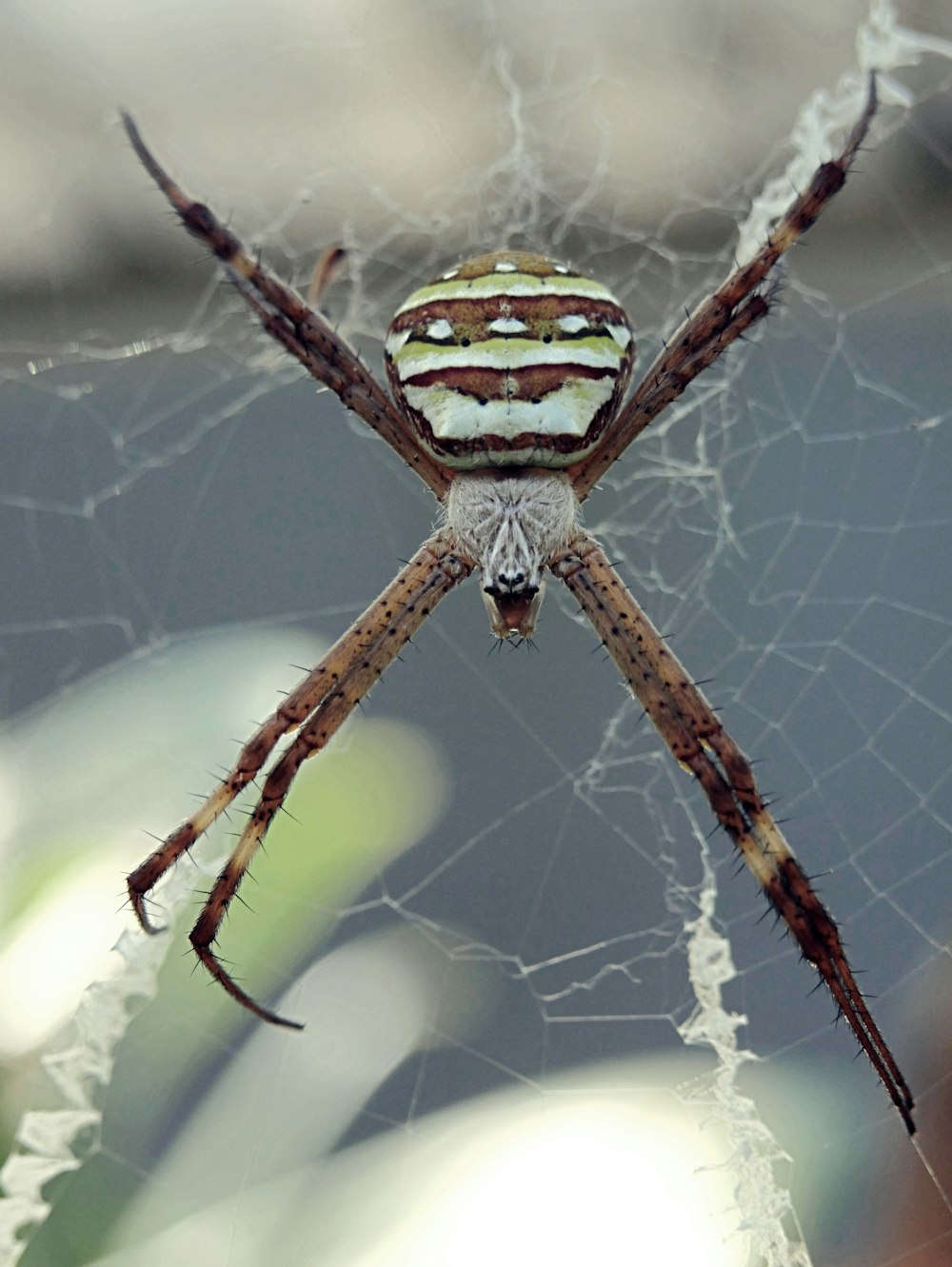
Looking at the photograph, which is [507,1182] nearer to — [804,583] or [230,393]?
[804,583]

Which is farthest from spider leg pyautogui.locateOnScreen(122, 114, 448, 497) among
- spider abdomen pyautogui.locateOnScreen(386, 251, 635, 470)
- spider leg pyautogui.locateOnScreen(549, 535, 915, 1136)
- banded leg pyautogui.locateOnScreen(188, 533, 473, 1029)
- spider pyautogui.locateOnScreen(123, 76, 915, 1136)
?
spider leg pyautogui.locateOnScreen(549, 535, 915, 1136)

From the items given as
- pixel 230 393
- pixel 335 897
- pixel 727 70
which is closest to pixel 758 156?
pixel 727 70

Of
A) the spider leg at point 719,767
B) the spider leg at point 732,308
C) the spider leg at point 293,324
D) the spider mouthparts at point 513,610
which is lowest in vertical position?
the spider leg at point 719,767

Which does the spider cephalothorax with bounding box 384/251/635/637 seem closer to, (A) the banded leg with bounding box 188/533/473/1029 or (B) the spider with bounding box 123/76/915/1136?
(B) the spider with bounding box 123/76/915/1136

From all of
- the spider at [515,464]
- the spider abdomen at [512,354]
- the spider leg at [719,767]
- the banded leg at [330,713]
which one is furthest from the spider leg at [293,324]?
the spider leg at [719,767]

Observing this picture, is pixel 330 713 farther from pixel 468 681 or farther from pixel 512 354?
pixel 468 681

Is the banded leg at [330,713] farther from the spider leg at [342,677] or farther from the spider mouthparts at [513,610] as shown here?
the spider mouthparts at [513,610]

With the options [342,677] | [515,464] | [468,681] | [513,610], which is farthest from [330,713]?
[468,681]
